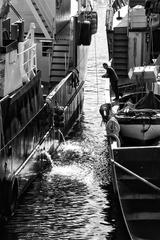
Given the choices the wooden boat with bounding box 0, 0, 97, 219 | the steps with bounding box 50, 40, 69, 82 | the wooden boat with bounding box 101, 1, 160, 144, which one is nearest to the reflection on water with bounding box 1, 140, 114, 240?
the wooden boat with bounding box 0, 0, 97, 219

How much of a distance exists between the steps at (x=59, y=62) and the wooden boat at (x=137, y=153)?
2.60 metres

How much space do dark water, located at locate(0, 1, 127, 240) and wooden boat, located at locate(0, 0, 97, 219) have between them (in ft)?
1.29

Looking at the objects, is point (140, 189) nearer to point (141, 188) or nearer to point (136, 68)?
point (141, 188)

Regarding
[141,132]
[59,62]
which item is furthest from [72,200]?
[59,62]

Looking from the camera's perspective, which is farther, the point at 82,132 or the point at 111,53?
the point at 111,53

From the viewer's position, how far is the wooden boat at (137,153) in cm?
1745

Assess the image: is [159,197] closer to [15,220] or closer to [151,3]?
[15,220]

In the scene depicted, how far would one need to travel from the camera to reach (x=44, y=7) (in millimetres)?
28375

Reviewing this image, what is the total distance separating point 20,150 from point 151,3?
27.7ft

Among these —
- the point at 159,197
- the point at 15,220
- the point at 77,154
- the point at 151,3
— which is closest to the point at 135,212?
the point at 159,197

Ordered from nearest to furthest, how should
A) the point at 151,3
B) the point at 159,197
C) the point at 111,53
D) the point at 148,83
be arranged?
1. the point at 159,197
2. the point at 148,83
3. the point at 151,3
4. the point at 111,53

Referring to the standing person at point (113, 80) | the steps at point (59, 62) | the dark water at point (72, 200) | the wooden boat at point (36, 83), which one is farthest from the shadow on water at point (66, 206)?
the steps at point (59, 62)

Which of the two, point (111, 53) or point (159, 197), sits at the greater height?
point (111, 53)

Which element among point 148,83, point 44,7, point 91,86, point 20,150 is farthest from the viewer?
point 91,86
